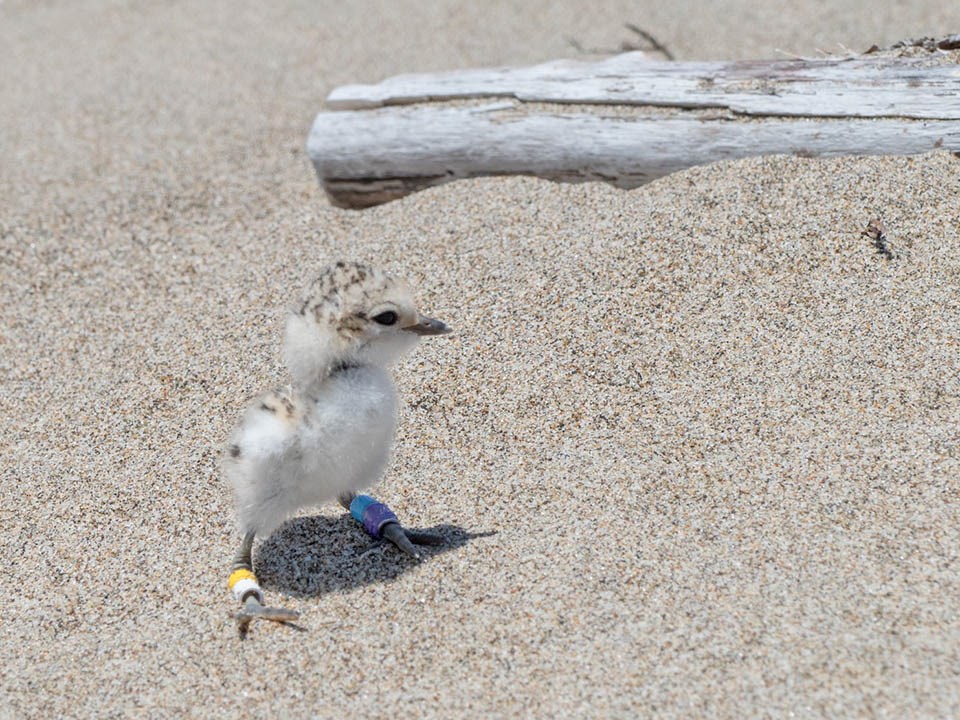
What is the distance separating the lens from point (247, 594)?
3.30 m

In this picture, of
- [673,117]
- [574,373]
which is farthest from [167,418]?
[673,117]

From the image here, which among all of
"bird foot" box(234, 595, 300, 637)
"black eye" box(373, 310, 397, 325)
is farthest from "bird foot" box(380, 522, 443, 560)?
"black eye" box(373, 310, 397, 325)

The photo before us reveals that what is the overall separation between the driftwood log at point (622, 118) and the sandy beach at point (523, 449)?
0.46 feet

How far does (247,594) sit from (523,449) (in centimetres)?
115

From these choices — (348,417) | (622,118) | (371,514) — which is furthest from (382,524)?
(622,118)

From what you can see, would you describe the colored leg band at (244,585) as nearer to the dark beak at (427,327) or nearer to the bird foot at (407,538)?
the bird foot at (407,538)

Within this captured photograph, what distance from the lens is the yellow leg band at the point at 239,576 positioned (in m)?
3.36

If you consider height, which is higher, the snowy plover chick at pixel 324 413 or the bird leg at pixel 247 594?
the snowy plover chick at pixel 324 413

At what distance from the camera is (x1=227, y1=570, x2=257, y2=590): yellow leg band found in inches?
132

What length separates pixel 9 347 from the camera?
5160mm

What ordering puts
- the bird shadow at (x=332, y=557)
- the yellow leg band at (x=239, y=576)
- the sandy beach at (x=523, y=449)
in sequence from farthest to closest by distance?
1. the bird shadow at (x=332, y=557)
2. the yellow leg band at (x=239, y=576)
3. the sandy beach at (x=523, y=449)

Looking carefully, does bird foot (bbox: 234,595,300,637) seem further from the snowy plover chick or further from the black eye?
the black eye

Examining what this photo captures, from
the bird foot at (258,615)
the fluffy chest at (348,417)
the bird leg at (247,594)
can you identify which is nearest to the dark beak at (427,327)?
the fluffy chest at (348,417)

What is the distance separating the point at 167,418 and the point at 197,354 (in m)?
0.44
